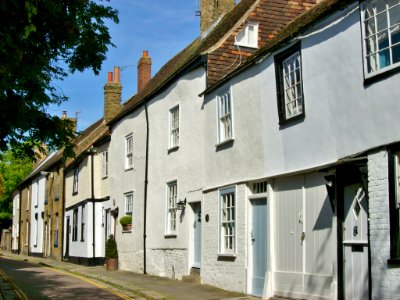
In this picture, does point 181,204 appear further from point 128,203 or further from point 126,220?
point 128,203

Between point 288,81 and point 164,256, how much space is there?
27.8 feet

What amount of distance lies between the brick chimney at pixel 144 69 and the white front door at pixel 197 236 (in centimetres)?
1278

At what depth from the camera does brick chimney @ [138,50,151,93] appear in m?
28.5

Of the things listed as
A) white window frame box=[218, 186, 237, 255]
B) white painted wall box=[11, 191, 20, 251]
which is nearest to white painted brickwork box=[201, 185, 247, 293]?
white window frame box=[218, 186, 237, 255]

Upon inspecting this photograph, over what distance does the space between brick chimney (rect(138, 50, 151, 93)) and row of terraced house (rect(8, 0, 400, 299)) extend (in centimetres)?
537

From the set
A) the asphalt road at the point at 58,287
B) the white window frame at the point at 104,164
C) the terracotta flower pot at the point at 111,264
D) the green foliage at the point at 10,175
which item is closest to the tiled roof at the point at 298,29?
the asphalt road at the point at 58,287

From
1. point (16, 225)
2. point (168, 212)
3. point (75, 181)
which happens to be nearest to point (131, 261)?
point (168, 212)

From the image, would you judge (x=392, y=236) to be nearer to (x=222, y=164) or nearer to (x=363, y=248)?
(x=363, y=248)

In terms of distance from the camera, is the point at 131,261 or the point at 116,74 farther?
the point at 116,74

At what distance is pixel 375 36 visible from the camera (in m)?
9.41

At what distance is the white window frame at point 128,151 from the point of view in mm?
22688

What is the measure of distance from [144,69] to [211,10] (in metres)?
7.71

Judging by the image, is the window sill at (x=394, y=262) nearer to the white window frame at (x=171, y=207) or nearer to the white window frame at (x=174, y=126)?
the white window frame at (x=171, y=207)

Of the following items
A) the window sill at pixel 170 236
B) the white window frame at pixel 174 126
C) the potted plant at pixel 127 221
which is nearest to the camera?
the window sill at pixel 170 236
